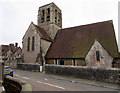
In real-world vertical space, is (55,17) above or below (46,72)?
above

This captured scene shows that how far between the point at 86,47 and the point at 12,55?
3233 cm

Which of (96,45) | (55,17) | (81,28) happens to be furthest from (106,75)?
(55,17)

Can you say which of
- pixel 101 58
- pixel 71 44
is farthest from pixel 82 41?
pixel 101 58

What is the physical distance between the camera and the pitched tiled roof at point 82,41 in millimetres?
16306

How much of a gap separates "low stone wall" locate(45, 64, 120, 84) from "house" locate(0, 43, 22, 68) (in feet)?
33.9

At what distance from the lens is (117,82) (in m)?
10.7

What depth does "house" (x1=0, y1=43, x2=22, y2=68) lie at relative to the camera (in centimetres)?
2267

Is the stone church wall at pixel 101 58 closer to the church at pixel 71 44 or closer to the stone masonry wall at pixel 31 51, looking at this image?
the church at pixel 71 44

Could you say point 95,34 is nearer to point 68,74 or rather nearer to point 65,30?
point 65,30

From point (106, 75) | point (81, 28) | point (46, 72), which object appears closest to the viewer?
point (106, 75)

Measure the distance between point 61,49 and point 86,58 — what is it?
19.3ft

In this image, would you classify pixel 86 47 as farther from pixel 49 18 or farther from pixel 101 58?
pixel 49 18

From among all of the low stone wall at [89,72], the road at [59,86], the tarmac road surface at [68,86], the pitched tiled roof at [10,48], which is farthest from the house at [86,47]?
the pitched tiled roof at [10,48]

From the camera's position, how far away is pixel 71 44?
1956 centimetres
